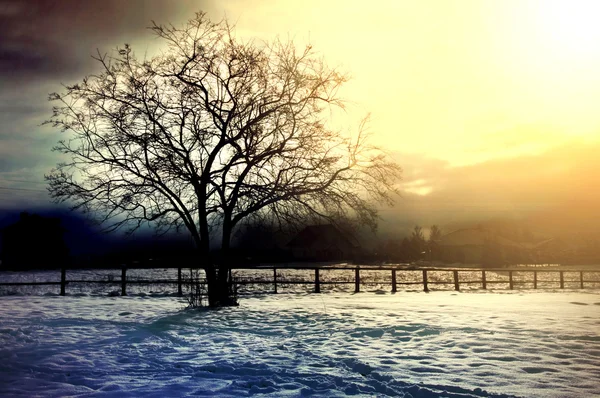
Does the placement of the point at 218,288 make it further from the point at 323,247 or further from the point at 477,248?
the point at 477,248

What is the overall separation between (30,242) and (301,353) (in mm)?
60102

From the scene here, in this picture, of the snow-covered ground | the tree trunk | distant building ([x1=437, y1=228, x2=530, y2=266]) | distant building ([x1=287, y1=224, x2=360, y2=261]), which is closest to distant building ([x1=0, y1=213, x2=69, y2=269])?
distant building ([x1=287, y1=224, x2=360, y2=261])

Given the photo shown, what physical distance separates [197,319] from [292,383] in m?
6.98

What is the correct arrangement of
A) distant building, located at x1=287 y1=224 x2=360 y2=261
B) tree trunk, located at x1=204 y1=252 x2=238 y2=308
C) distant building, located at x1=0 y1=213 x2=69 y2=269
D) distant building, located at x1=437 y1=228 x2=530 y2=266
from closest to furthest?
tree trunk, located at x1=204 y1=252 x2=238 y2=308
distant building, located at x1=0 y1=213 x2=69 y2=269
distant building, located at x1=437 y1=228 x2=530 y2=266
distant building, located at x1=287 y1=224 x2=360 y2=261

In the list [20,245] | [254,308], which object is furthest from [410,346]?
[20,245]

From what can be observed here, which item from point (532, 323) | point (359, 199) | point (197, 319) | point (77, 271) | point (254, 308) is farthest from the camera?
point (77, 271)

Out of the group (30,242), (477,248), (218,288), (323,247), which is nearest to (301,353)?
(218,288)

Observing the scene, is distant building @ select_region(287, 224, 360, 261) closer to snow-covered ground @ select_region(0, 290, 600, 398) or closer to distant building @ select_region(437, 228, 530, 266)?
distant building @ select_region(437, 228, 530, 266)

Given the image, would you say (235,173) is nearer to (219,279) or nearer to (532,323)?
(219,279)

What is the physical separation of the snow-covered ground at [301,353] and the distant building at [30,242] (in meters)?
50.6

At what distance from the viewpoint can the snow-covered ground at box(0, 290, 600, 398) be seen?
6312mm

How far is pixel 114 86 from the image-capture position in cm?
1650

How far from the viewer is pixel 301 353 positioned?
27.6 ft

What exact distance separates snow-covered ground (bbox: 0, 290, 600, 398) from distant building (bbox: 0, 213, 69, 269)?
166 feet
